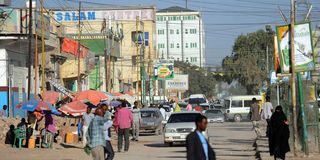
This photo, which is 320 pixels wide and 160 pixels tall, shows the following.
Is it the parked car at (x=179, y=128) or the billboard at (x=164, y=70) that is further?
the billboard at (x=164, y=70)

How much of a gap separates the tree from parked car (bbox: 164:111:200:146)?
7181 centimetres

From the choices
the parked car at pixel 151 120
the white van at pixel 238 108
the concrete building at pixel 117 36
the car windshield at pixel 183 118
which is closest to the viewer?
the car windshield at pixel 183 118

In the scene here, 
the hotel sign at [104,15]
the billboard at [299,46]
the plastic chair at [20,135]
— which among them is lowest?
the plastic chair at [20,135]

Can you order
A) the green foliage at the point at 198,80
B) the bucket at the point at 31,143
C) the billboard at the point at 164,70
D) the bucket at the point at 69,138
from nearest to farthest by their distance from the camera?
the bucket at the point at 31,143 < the bucket at the point at 69,138 < the billboard at the point at 164,70 < the green foliage at the point at 198,80

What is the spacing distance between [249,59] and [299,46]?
3313 inches

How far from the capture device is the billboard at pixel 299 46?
71.8ft

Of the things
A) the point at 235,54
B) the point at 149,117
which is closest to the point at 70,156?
the point at 149,117

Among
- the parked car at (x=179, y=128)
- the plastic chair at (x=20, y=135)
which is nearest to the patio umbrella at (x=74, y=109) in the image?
the plastic chair at (x=20, y=135)

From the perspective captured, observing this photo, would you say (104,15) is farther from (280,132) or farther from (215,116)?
(280,132)

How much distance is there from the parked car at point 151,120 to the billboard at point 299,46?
2182 centimetres

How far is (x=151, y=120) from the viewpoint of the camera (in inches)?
1729

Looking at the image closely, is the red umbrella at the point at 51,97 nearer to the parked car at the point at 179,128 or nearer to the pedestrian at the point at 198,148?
the parked car at the point at 179,128

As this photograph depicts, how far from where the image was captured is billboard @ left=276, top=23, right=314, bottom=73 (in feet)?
71.8

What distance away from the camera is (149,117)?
4412cm
